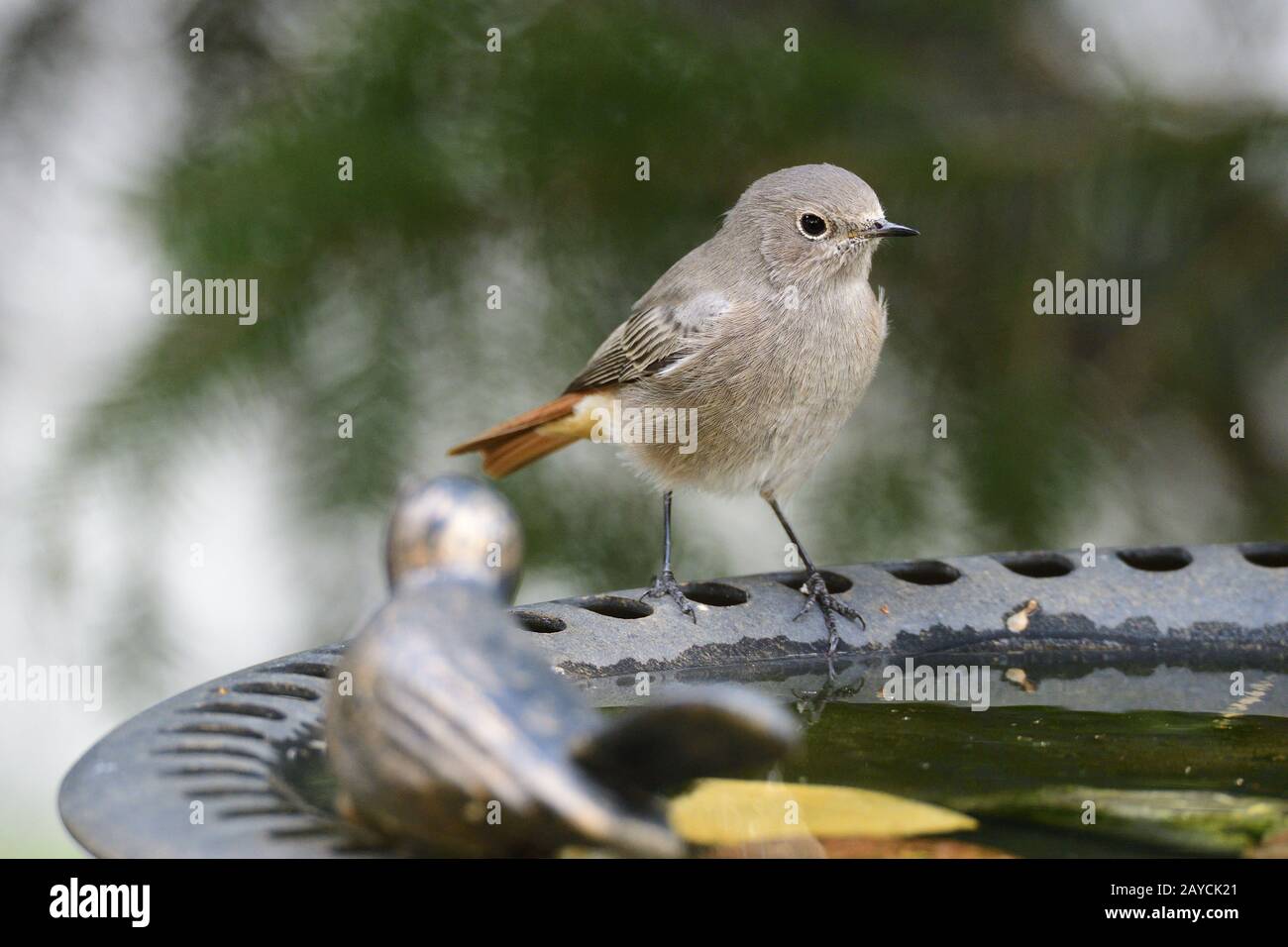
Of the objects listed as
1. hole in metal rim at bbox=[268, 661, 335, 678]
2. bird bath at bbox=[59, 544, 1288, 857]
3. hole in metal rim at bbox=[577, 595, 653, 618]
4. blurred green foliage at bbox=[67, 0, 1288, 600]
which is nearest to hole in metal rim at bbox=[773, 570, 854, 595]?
bird bath at bbox=[59, 544, 1288, 857]

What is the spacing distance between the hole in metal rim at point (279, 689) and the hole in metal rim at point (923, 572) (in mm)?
1386

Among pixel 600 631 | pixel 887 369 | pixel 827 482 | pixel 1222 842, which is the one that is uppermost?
pixel 887 369

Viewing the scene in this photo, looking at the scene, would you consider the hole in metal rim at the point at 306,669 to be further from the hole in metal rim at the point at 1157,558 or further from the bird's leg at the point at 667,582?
the hole in metal rim at the point at 1157,558

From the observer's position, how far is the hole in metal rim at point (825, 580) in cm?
322

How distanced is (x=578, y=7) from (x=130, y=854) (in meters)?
2.60

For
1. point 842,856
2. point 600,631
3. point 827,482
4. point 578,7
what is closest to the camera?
point 842,856

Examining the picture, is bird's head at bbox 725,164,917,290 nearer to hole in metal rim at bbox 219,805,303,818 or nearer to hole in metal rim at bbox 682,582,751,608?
hole in metal rim at bbox 682,582,751,608

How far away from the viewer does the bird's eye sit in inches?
151

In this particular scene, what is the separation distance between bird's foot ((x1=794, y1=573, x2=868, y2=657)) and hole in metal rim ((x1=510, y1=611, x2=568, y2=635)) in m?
0.55

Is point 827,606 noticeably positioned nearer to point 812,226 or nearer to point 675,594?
point 675,594

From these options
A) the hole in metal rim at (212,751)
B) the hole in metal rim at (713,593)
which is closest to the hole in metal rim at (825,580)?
the hole in metal rim at (713,593)

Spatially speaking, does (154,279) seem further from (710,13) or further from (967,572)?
(967,572)

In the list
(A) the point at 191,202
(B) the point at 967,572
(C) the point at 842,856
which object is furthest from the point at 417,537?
(A) the point at 191,202

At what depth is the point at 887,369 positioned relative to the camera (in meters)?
4.05
